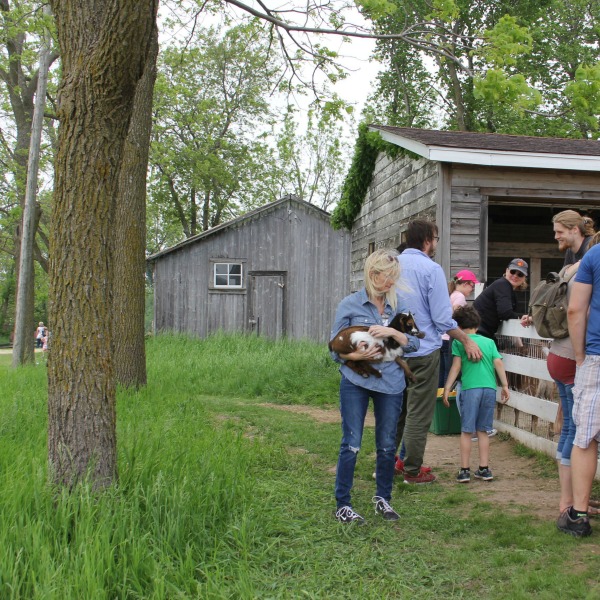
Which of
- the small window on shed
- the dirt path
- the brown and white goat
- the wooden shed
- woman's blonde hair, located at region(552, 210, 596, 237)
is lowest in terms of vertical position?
the dirt path

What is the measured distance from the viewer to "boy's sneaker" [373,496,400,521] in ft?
14.4

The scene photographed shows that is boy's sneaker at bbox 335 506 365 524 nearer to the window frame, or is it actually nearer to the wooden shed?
the wooden shed

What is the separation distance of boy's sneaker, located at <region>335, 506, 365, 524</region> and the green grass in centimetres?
9

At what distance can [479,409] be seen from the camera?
5.63 meters

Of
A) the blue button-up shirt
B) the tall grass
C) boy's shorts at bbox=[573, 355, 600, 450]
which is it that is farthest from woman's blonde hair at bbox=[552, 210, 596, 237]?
the tall grass

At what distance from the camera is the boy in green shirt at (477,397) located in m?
5.53

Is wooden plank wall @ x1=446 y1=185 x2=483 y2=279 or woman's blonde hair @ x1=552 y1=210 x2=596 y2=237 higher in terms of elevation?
wooden plank wall @ x1=446 y1=185 x2=483 y2=279

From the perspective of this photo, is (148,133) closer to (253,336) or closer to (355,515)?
(355,515)

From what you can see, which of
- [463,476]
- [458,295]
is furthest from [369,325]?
[458,295]

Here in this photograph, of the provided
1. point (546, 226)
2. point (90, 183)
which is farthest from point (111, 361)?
point (546, 226)

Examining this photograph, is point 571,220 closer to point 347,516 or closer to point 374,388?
point 374,388

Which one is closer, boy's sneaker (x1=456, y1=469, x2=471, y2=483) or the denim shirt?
the denim shirt

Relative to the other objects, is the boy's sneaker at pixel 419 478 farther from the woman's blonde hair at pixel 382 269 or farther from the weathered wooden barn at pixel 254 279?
the weathered wooden barn at pixel 254 279

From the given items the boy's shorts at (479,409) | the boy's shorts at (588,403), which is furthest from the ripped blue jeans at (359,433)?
the boy's shorts at (479,409)
